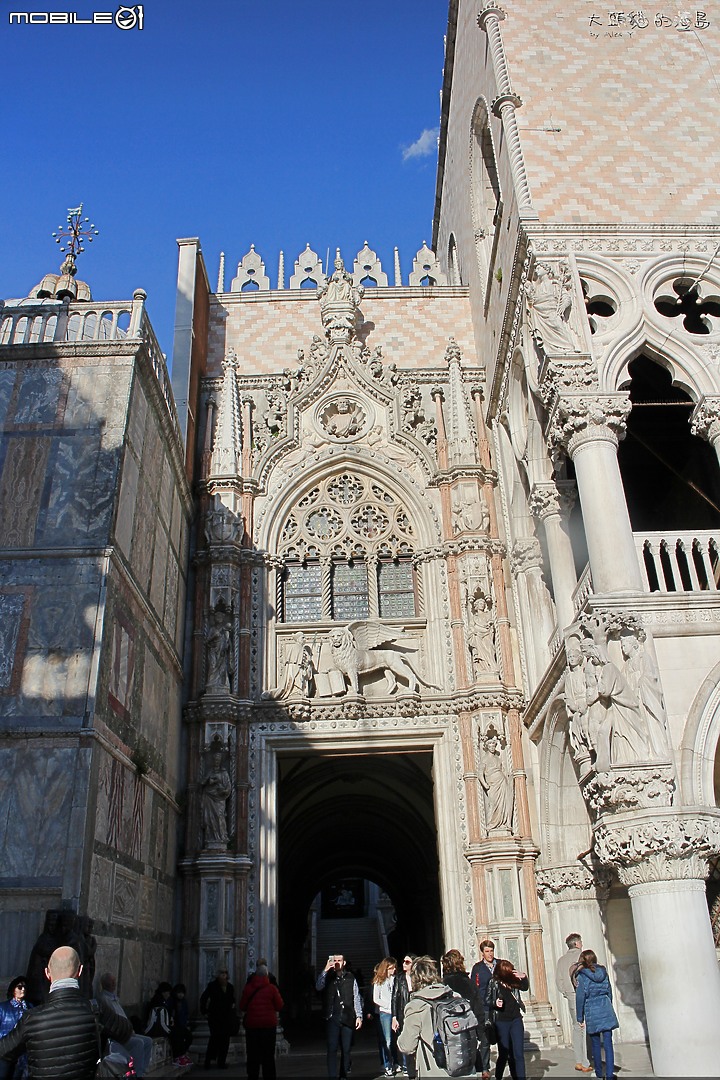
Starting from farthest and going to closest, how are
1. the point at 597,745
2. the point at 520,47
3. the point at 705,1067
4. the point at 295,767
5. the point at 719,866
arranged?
the point at 295,767, the point at 520,47, the point at 719,866, the point at 597,745, the point at 705,1067

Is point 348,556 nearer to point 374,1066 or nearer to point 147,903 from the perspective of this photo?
point 147,903

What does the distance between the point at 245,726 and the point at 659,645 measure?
279 inches

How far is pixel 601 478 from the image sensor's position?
1177 centimetres

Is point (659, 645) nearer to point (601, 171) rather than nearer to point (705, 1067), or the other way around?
point (705, 1067)

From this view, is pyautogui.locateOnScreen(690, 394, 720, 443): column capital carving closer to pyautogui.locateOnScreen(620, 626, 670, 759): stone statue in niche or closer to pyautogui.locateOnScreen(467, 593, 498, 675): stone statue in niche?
pyautogui.locateOnScreen(620, 626, 670, 759): stone statue in niche

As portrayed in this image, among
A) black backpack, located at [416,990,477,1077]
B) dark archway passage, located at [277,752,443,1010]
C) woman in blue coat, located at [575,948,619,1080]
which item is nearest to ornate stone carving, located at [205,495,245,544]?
dark archway passage, located at [277,752,443,1010]

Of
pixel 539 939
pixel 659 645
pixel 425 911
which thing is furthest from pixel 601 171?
pixel 425 911

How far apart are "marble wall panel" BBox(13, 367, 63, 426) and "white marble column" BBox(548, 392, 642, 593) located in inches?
258

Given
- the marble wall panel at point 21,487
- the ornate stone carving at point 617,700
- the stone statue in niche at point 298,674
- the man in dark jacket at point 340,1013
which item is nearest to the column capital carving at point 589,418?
the ornate stone carving at point 617,700

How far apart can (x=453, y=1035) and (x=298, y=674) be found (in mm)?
9406

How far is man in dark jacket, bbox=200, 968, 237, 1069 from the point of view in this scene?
41.1 feet

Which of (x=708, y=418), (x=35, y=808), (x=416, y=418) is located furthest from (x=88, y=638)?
(x=416, y=418)

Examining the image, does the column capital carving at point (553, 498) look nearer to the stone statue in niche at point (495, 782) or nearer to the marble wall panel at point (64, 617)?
the stone statue in niche at point (495, 782)

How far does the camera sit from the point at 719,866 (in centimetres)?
1309
